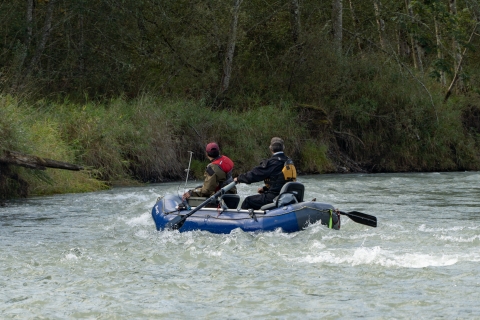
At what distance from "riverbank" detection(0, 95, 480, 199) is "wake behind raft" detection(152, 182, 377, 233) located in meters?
4.53

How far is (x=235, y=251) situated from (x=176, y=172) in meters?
11.0

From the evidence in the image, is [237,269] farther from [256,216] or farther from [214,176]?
[214,176]

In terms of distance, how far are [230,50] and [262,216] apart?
15.0 metres

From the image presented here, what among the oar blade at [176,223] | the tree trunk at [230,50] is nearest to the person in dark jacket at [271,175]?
the oar blade at [176,223]

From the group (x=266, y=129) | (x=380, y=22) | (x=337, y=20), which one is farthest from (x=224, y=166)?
(x=380, y=22)

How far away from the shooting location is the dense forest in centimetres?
2172

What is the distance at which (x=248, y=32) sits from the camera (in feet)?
87.9

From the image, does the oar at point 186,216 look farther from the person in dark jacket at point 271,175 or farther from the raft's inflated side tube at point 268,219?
the person in dark jacket at point 271,175

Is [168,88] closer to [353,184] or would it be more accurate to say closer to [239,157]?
[239,157]

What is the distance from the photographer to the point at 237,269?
8.48 meters

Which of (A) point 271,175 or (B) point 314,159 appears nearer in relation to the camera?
(A) point 271,175

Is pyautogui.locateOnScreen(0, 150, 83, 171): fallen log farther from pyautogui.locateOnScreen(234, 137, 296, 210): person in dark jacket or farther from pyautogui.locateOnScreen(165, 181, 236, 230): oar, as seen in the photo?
pyautogui.locateOnScreen(234, 137, 296, 210): person in dark jacket

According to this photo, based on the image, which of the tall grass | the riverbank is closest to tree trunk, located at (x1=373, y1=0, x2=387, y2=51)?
the tall grass

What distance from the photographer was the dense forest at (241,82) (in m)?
21.7
